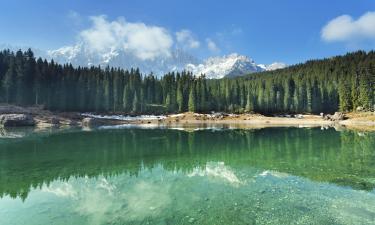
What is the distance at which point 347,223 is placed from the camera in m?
15.7

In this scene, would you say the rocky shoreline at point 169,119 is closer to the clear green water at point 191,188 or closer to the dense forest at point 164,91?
the dense forest at point 164,91

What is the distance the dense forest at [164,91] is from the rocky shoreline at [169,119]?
9.76m

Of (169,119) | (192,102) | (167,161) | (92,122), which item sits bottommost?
(167,161)

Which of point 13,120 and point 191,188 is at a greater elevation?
point 13,120

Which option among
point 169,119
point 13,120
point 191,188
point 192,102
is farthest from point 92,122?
point 191,188

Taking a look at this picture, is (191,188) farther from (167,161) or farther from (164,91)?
(164,91)

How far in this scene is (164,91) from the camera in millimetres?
163625

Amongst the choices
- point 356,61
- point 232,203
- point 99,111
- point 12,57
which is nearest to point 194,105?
point 99,111

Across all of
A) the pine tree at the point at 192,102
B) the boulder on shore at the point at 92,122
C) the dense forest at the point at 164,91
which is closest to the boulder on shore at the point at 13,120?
the boulder on shore at the point at 92,122

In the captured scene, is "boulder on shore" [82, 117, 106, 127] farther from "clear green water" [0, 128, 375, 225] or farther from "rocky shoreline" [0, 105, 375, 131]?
"clear green water" [0, 128, 375, 225]

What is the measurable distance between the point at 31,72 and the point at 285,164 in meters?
123

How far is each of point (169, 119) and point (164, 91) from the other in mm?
36514

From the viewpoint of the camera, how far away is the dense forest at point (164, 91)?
403ft

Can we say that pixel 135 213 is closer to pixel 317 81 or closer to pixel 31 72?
pixel 31 72
